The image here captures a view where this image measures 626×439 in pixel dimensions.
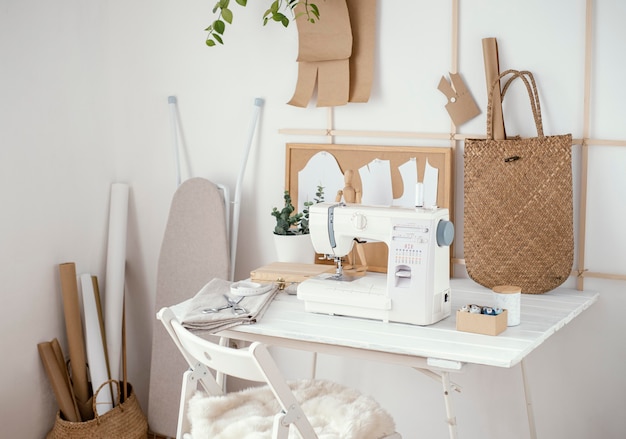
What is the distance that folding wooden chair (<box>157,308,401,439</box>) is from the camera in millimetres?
1814

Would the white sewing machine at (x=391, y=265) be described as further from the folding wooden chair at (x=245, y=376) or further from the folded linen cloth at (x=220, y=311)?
the folding wooden chair at (x=245, y=376)

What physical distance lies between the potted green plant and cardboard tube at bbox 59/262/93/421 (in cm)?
79

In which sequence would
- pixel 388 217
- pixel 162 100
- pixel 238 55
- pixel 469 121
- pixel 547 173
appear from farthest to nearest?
pixel 162 100 → pixel 238 55 → pixel 469 121 → pixel 547 173 → pixel 388 217

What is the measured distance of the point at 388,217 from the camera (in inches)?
85.1

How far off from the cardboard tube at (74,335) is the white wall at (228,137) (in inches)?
2.7

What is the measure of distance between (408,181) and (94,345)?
1296mm

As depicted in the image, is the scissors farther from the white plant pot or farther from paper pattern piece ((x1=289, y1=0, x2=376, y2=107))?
paper pattern piece ((x1=289, y1=0, x2=376, y2=107))

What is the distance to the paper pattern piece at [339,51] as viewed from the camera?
105 inches

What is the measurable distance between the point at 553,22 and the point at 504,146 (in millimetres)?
397

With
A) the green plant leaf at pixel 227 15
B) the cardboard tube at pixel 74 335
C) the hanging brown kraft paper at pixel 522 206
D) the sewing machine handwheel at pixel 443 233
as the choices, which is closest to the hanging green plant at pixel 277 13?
the green plant leaf at pixel 227 15

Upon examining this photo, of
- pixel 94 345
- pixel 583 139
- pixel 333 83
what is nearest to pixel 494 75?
pixel 583 139

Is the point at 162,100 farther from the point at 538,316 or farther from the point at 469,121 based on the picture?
the point at 538,316

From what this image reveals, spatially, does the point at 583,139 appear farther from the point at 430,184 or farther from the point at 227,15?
the point at 227,15

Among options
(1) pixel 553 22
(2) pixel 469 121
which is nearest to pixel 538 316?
(2) pixel 469 121
